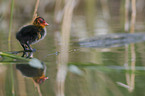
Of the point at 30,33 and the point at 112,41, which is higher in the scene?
the point at 30,33

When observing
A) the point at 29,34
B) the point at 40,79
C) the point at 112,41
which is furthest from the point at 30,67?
the point at 112,41

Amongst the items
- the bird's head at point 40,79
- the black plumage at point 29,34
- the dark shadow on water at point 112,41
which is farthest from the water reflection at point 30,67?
the dark shadow on water at point 112,41

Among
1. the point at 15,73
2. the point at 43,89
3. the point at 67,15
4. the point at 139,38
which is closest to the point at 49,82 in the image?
the point at 43,89

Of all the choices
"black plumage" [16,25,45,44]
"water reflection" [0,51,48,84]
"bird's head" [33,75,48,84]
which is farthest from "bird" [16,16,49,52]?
"bird's head" [33,75,48,84]

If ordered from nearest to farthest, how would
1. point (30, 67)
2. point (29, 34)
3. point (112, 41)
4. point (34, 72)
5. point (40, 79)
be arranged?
point (40, 79)
point (34, 72)
point (30, 67)
point (29, 34)
point (112, 41)

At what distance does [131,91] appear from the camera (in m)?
1.56

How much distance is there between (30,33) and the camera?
2625 millimetres

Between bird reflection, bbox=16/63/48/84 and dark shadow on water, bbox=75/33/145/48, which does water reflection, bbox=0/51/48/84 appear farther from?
dark shadow on water, bbox=75/33/145/48

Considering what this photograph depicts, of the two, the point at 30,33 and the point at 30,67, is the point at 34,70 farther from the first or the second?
the point at 30,33

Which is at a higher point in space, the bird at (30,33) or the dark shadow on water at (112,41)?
the bird at (30,33)

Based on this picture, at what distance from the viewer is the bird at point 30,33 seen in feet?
8.45

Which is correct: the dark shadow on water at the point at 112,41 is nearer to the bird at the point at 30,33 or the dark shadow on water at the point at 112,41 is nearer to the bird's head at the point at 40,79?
the bird at the point at 30,33

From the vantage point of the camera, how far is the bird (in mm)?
2574

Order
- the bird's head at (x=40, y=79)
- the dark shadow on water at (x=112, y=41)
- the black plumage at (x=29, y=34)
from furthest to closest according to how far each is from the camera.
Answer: the dark shadow on water at (x=112, y=41), the black plumage at (x=29, y=34), the bird's head at (x=40, y=79)
